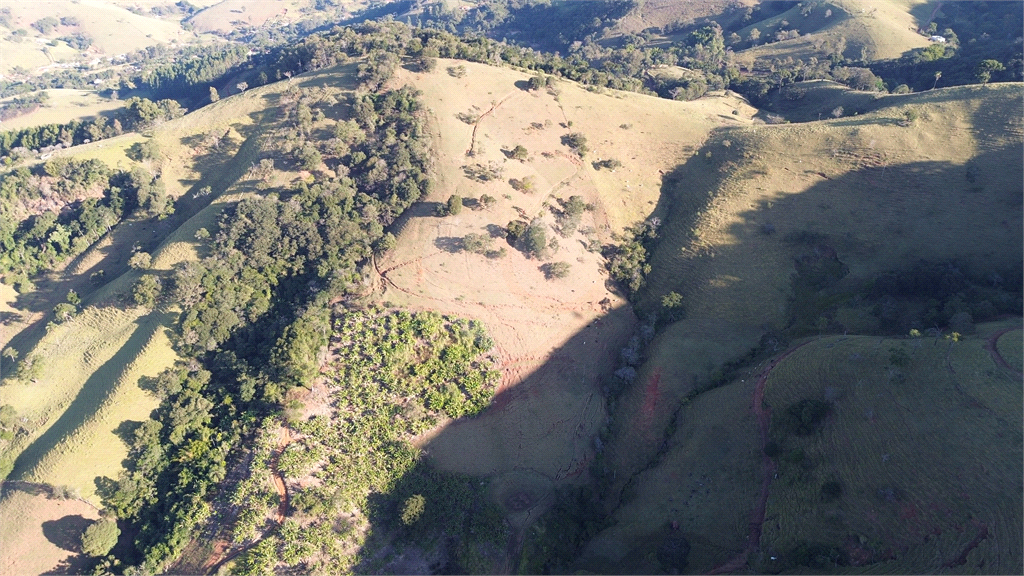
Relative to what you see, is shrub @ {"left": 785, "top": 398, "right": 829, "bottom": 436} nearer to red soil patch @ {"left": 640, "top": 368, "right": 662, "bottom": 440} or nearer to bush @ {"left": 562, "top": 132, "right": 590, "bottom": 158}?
red soil patch @ {"left": 640, "top": 368, "right": 662, "bottom": 440}

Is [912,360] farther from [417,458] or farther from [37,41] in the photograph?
[37,41]

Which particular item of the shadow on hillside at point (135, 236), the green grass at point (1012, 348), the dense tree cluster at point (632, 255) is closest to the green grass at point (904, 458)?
the green grass at point (1012, 348)

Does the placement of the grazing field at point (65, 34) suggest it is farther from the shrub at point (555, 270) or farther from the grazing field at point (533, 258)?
the shrub at point (555, 270)

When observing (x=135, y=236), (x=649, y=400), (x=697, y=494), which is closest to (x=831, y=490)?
(x=697, y=494)

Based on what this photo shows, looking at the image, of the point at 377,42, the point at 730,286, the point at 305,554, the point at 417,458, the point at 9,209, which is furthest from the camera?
the point at 377,42

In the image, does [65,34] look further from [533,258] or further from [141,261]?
[533,258]

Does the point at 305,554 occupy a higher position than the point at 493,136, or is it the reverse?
the point at 493,136

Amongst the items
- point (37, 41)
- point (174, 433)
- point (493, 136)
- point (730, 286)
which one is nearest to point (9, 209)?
point (174, 433)
